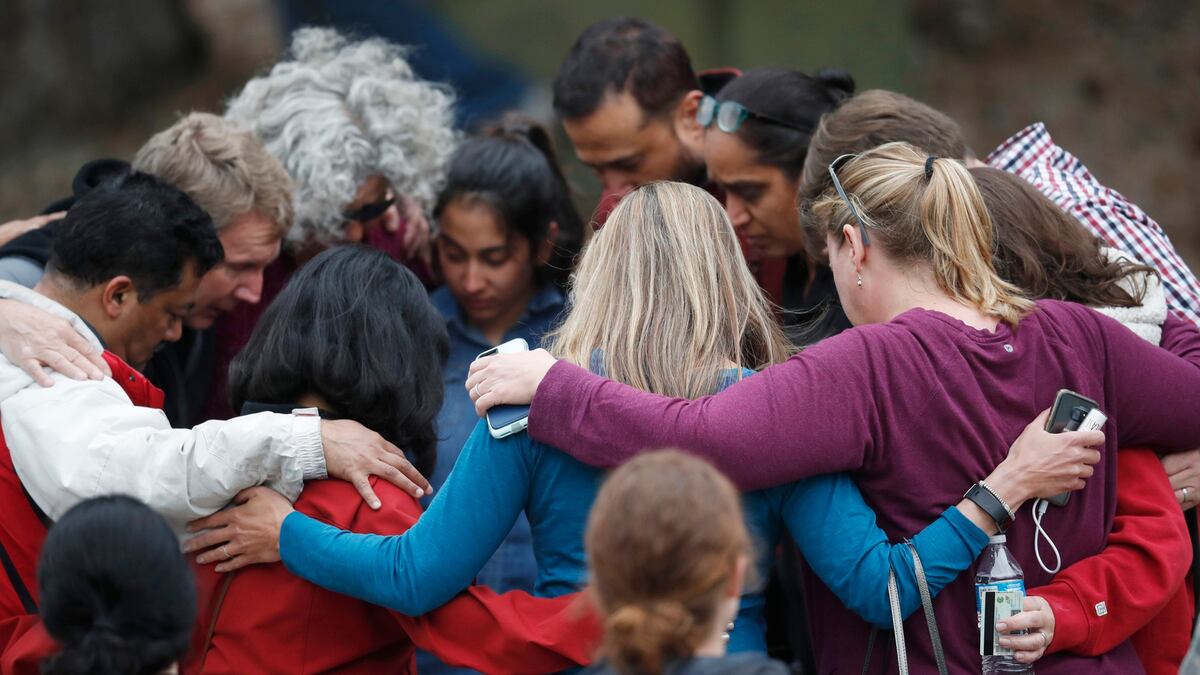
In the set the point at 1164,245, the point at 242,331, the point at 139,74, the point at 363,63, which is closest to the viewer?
the point at 1164,245

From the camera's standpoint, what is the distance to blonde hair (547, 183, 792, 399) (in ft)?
7.35

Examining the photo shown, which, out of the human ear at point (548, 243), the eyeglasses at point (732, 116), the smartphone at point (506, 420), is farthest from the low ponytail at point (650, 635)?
the human ear at point (548, 243)

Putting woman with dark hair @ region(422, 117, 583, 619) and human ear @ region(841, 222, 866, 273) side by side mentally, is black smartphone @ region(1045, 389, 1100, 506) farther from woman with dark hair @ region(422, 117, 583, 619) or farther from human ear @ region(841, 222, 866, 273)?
woman with dark hair @ region(422, 117, 583, 619)

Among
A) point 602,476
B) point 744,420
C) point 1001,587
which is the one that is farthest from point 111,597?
point 1001,587

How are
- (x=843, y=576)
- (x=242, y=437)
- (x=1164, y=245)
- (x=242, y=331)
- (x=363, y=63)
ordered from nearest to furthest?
(x=843, y=576), (x=242, y=437), (x=1164, y=245), (x=242, y=331), (x=363, y=63)

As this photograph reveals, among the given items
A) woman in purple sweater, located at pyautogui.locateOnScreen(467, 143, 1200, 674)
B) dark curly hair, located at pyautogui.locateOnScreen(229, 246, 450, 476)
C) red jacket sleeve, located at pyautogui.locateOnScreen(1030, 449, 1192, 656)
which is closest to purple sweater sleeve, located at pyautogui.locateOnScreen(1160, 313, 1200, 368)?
woman in purple sweater, located at pyautogui.locateOnScreen(467, 143, 1200, 674)

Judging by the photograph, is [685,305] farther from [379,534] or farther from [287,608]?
[287,608]

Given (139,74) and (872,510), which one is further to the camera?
(139,74)

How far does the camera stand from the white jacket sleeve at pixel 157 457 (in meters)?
2.27

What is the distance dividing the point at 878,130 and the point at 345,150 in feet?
5.43

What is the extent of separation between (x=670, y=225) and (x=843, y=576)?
2.21 feet

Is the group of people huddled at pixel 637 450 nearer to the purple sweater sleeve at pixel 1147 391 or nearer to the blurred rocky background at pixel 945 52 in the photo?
the purple sweater sleeve at pixel 1147 391

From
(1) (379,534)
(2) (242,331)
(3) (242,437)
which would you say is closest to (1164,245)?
(1) (379,534)

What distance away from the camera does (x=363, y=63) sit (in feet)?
13.8
